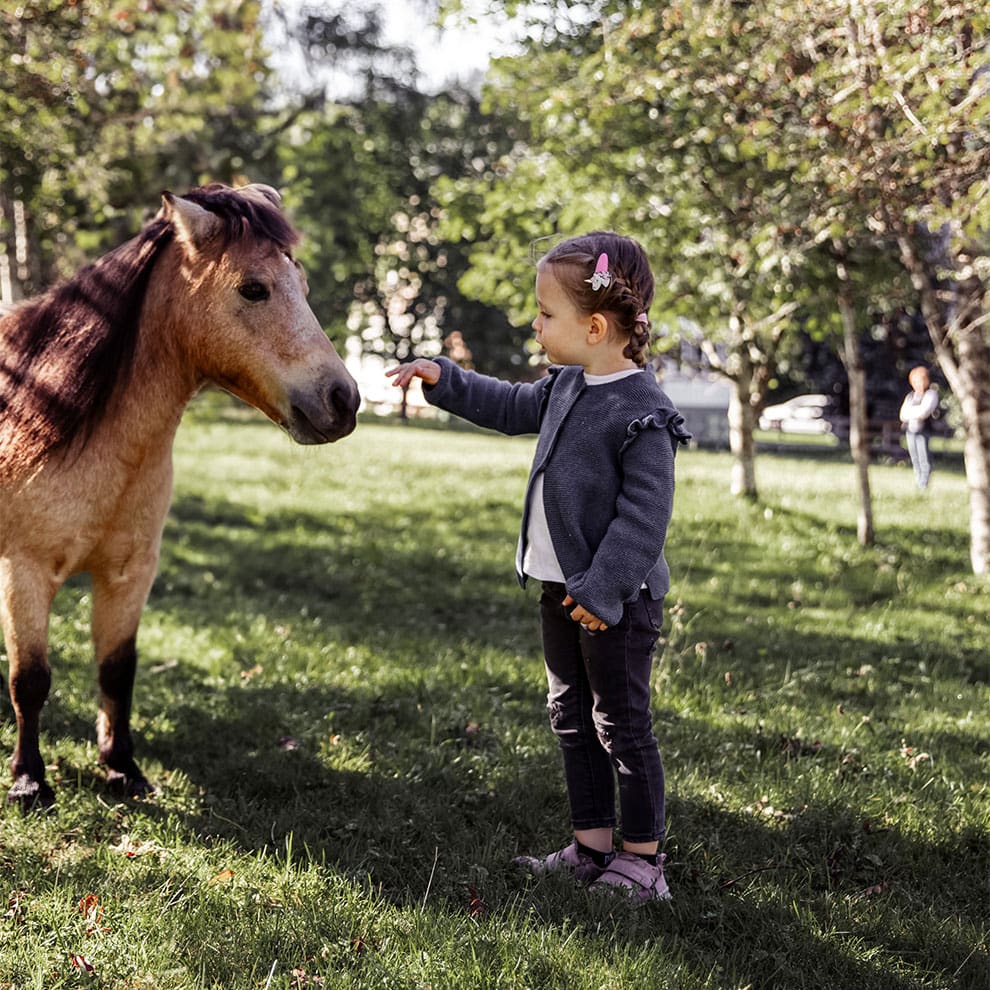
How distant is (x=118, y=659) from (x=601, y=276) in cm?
242

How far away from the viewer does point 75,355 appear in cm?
335

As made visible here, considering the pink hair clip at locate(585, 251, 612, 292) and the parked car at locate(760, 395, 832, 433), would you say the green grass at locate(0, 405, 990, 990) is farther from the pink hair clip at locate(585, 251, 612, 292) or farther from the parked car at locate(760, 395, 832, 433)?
the parked car at locate(760, 395, 832, 433)

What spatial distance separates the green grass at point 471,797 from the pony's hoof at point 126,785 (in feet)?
0.22

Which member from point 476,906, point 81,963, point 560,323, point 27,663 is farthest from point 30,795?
point 560,323

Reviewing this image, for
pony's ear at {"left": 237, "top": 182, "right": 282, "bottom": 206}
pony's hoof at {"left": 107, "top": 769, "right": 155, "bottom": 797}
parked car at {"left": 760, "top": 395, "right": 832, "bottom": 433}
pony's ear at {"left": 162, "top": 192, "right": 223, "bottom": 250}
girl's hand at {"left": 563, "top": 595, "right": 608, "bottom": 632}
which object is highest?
parked car at {"left": 760, "top": 395, "right": 832, "bottom": 433}

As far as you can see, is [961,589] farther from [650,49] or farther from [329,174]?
[329,174]

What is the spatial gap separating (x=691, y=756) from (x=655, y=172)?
6.96 metres

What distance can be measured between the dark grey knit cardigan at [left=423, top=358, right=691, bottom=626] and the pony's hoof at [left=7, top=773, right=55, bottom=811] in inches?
82.4

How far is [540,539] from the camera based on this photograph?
3045mm

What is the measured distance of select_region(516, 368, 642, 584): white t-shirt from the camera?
117 inches

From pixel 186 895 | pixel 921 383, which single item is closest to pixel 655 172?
pixel 921 383

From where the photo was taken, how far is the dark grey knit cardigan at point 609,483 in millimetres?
2773

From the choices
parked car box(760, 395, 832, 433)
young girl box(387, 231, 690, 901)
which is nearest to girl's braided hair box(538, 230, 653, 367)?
young girl box(387, 231, 690, 901)

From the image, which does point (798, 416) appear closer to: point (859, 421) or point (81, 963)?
point (859, 421)
